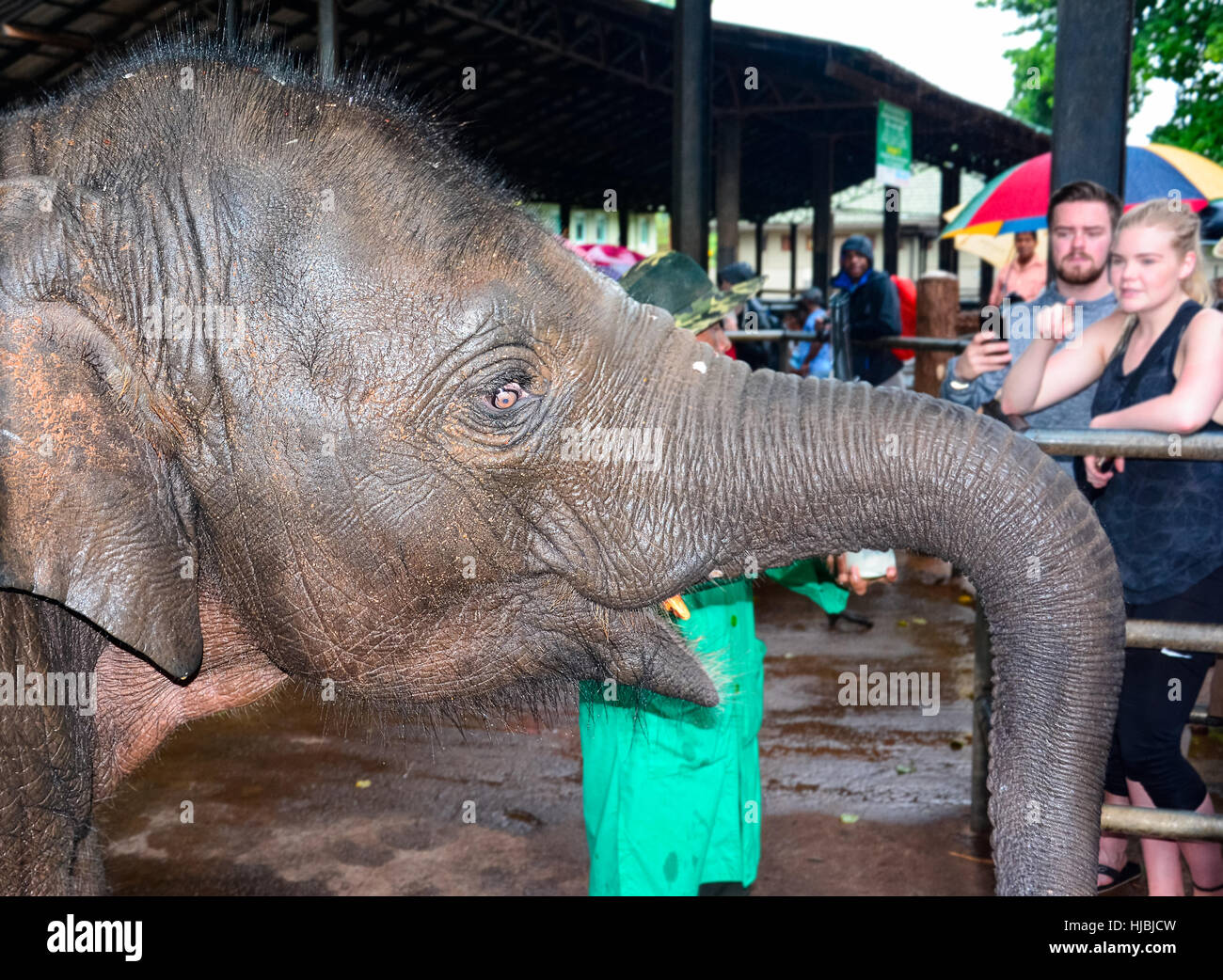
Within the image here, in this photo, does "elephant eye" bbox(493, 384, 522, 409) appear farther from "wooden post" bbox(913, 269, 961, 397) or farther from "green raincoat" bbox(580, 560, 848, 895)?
"wooden post" bbox(913, 269, 961, 397)

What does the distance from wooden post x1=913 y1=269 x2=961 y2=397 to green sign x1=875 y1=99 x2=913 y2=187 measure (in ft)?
3.47

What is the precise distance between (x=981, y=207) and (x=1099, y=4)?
4300mm

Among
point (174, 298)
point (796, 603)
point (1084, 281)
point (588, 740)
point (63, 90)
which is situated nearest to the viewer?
point (174, 298)

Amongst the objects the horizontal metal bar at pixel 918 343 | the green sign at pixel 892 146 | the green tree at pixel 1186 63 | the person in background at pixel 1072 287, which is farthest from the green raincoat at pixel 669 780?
the green tree at pixel 1186 63

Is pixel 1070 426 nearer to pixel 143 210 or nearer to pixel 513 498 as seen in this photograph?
pixel 513 498

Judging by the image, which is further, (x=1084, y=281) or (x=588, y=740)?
(x=1084, y=281)

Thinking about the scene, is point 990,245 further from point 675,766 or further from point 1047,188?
point 675,766

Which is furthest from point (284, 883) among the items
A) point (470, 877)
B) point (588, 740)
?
point (588, 740)

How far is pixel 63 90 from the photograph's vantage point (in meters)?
2.04

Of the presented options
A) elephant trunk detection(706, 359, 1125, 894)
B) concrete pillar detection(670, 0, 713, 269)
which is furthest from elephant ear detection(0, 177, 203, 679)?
concrete pillar detection(670, 0, 713, 269)

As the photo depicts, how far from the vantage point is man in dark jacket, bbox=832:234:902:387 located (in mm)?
8203

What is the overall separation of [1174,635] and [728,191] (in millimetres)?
13736

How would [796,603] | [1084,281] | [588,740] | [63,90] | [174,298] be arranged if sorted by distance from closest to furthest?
[174,298], [63,90], [588,740], [1084,281], [796,603]

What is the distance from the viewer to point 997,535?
1.85m
